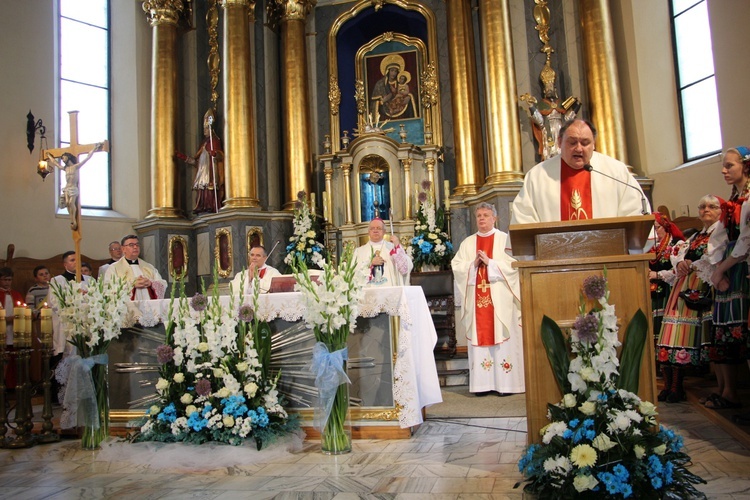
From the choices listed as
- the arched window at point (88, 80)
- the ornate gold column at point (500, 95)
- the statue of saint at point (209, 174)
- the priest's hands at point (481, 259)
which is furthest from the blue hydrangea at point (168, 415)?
the arched window at point (88, 80)

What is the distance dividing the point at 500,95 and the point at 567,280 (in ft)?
24.9

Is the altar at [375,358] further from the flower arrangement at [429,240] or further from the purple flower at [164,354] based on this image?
the flower arrangement at [429,240]

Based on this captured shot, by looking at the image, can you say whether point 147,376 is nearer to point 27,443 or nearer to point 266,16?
point 27,443

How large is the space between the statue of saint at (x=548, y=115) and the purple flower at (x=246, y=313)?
668 centimetres

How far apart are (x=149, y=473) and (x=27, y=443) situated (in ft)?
5.37

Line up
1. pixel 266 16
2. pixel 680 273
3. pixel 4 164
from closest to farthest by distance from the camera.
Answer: pixel 680 273, pixel 4 164, pixel 266 16

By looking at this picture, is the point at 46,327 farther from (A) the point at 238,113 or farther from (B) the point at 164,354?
(A) the point at 238,113

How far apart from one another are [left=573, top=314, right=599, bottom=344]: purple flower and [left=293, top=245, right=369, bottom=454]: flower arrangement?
1945 millimetres

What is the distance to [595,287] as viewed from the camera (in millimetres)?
2979

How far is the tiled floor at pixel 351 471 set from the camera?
3.60m

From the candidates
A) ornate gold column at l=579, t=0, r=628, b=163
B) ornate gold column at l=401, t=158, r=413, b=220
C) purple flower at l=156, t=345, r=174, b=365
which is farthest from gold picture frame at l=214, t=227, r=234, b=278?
purple flower at l=156, t=345, r=174, b=365

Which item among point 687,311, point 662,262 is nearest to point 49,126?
point 662,262

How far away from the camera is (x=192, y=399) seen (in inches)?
195

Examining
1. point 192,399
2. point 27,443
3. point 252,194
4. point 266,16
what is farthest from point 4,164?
point 192,399
